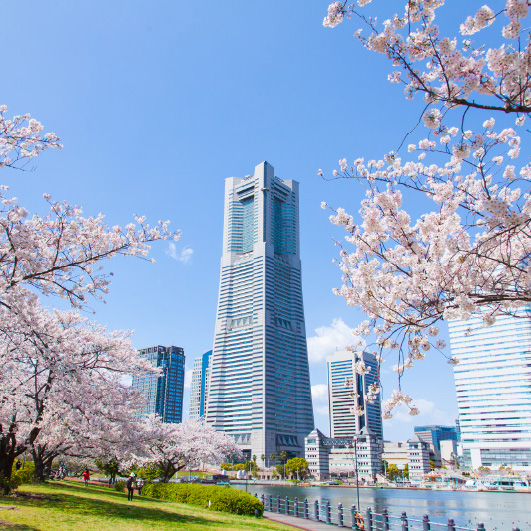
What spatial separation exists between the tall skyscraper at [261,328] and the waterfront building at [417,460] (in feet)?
129

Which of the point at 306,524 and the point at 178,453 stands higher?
the point at 178,453

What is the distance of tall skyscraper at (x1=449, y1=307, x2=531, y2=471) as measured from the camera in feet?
438

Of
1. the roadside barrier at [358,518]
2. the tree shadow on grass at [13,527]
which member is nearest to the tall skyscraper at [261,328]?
the roadside barrier at [358,518]

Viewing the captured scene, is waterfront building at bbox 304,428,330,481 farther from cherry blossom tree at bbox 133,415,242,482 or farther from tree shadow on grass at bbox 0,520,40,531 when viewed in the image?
tree shadow on grass at bbox 0,520,40,531

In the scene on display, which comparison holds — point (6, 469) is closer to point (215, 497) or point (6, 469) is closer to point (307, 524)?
point (215, 497)

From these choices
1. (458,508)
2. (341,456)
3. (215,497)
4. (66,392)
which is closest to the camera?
(66,392)

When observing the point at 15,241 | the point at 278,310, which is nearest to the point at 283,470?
the point at 278,310

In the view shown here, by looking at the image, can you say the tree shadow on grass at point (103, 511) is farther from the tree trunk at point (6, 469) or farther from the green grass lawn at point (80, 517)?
the tree trunk at point (6, 469)

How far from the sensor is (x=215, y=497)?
70.8 ft

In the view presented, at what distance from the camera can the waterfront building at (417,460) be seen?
14900cm

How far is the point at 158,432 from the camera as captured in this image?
816 inches

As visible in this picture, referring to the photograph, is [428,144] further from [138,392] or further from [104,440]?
[104,440]

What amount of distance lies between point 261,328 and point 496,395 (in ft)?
276

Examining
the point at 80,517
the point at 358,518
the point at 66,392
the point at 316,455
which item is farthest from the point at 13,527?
the point at 316,455
